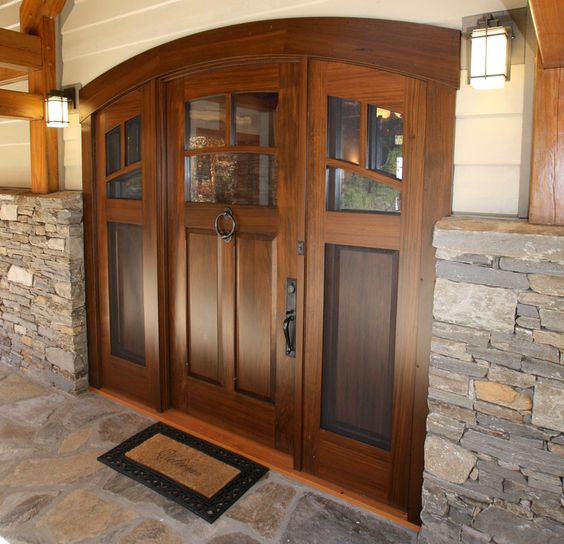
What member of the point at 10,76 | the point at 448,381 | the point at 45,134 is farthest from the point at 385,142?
the point at 10,76

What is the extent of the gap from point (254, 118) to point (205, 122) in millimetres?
352

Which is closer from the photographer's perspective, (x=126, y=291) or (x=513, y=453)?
(x=513, y=453)

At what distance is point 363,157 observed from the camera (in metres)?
2.45

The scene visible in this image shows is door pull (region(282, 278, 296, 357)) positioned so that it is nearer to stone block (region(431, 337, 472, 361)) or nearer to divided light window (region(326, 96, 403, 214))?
divided light window (region(326, 96, 403, 214))

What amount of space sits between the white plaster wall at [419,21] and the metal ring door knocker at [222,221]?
38.9 inches

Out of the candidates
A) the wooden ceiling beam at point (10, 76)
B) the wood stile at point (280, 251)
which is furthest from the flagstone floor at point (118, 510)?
the wooden ceiling beam at point (10, 76)

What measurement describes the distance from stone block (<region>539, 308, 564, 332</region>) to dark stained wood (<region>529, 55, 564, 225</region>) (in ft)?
1.13

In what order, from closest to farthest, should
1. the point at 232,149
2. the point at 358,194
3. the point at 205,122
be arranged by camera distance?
the point at 358,194 → the point at 232,149 → the point at 205,122

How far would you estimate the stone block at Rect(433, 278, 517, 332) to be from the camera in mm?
1953

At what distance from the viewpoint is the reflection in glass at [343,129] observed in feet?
8.14

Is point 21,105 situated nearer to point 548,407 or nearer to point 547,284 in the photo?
point 547,284

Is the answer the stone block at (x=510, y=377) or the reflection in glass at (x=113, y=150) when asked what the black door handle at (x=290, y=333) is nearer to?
the stone block at (x=510, y=377)

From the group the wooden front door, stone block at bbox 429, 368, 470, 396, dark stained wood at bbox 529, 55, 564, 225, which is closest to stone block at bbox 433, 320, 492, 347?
stone block at bbox 429, 368, 470, 396

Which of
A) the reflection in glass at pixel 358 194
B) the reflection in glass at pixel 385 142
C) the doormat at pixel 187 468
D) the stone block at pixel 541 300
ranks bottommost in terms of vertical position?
the doormat at pixel 187 468
